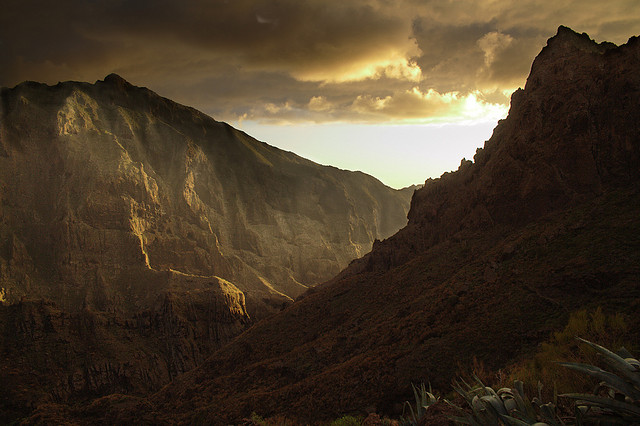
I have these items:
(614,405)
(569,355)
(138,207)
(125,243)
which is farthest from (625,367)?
(138,207)

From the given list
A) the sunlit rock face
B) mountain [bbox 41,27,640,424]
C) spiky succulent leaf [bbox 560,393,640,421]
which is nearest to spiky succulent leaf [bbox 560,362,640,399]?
spiky succulent leaf [bbox 560,393,640,421]

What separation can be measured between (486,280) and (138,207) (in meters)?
56.4

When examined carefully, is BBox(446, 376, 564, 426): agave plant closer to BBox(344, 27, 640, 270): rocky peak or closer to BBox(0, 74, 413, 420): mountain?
BBox(344, 27, 640, 270): rocky peak

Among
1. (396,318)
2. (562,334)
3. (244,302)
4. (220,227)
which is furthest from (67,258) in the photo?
(562,334)

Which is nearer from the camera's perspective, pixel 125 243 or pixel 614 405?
pixel 614 405

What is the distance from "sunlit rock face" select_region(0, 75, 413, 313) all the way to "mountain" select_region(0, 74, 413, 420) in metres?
0.24

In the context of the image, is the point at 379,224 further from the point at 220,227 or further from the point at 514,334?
the point at 514,334

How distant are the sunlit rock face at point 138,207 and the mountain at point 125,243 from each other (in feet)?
0.78

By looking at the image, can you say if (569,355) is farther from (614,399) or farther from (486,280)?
(486,280)

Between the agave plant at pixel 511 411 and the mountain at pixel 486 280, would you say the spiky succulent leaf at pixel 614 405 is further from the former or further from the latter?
the mountain at pixel 486 280

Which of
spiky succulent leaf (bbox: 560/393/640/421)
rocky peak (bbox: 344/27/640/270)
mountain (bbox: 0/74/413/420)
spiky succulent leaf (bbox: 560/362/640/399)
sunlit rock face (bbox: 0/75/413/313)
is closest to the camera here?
spiky succulent leaf (bbox: 560/393/640/421)

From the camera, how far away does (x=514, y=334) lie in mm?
18312

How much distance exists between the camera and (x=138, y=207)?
64188mm

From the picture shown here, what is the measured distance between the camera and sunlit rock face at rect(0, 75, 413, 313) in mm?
54281
